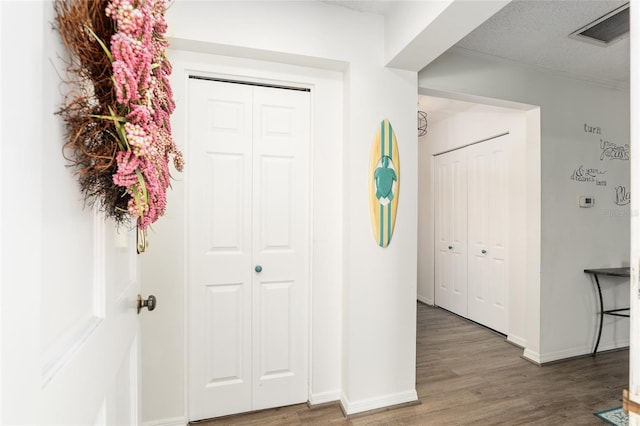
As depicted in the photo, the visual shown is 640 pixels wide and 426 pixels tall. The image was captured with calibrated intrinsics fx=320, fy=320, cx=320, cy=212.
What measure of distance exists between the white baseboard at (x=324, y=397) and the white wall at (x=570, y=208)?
1.93 meters

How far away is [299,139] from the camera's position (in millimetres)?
2156

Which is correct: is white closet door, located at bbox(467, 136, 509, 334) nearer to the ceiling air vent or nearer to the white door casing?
the ceiling air vent

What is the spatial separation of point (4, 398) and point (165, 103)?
727 millimetres

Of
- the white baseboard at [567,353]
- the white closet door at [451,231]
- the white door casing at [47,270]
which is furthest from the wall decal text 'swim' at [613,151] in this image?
the white door casing at [47,270]

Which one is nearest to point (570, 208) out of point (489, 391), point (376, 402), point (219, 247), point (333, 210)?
point (489, 391)

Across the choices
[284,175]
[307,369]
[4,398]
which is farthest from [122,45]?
[307,369]

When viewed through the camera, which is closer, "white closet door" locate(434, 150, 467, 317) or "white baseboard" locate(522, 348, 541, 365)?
"white baseboard" locate(522, 348, 541, 365)

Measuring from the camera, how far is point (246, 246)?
6.80 ft

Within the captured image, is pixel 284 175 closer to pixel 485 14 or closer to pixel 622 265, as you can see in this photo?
pixel 485 14

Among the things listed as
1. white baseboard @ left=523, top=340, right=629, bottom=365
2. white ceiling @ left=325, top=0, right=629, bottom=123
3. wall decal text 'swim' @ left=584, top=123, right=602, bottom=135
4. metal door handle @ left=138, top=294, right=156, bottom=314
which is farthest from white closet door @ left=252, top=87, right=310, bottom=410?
wall decal text 'swim' @ left=584, top=123, right=602, bottom=135

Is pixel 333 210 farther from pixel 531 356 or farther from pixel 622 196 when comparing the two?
pixel 622 196

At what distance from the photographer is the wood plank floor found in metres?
2.04

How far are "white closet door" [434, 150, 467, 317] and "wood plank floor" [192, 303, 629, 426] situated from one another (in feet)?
3.07

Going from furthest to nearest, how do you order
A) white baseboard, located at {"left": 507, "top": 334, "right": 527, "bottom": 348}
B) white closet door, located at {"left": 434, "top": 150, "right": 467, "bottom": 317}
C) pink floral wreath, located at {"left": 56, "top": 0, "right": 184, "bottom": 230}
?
white closet door, located at {"left": 434, "top": 150, "right": 467, "bottom": 317}
white baseboard, located at {"left": 507, "top": 334, "right": 527, "bottom": 348}
pink floral wreath, located at {"left": 56, "top": 0, "right": 184, "bottom": 230}
